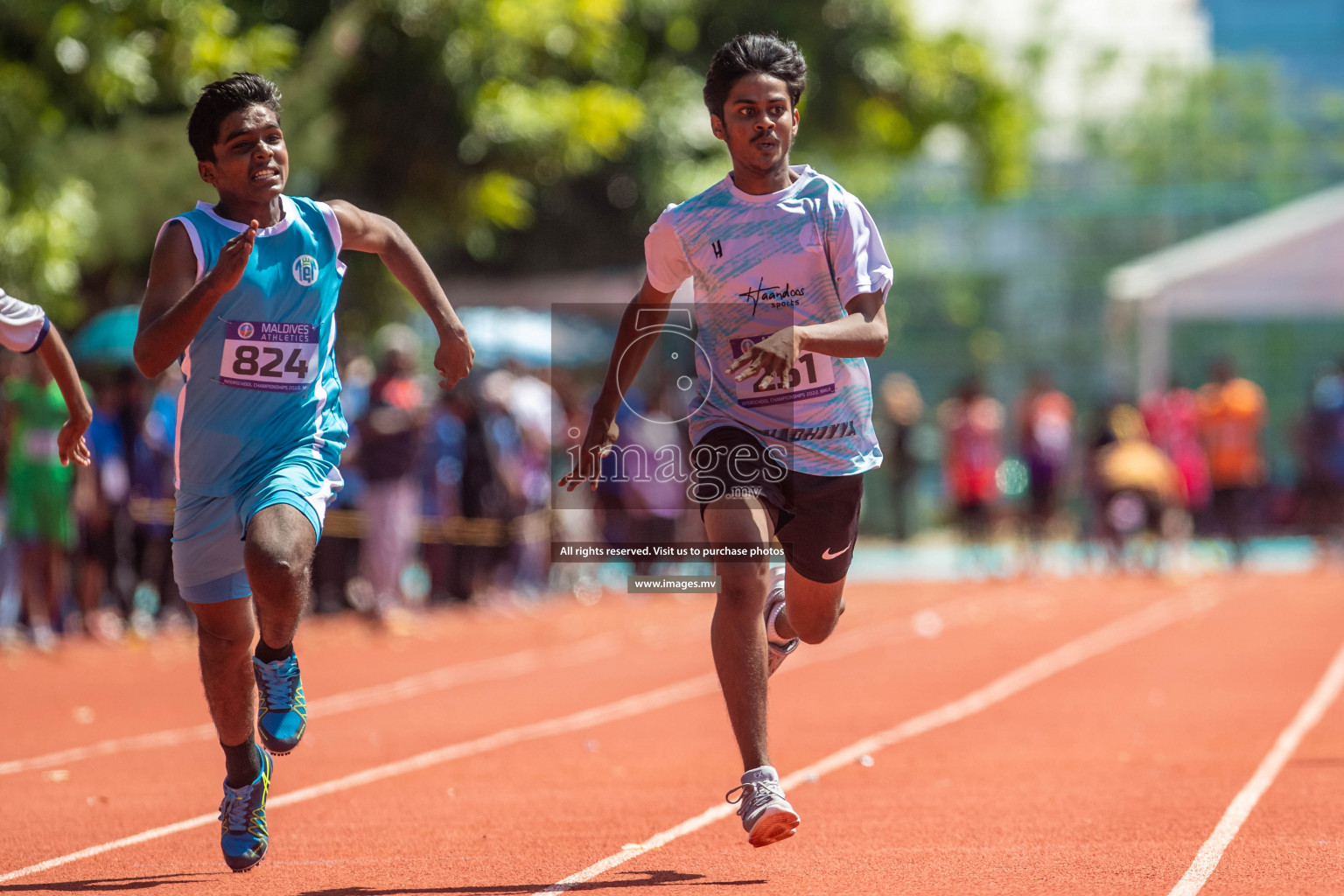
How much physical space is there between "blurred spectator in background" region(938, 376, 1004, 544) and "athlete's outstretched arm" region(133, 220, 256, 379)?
1648 cm

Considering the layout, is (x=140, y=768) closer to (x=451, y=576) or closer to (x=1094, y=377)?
(x=451, y=576)

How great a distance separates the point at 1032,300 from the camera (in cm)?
3631

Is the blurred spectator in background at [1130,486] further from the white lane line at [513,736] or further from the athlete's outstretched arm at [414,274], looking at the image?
the athlete's outstretched arm at [414,274]

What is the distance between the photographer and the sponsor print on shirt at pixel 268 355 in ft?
17.3

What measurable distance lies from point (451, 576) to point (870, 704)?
7899 mm

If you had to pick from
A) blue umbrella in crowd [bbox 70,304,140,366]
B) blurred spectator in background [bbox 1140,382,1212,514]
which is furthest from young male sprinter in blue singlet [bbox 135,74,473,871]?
blurred spectator in background [bbox 1140,382,1212,514]

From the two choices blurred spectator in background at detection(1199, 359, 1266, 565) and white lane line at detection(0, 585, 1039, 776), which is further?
blurred spectator in background at detection(1199, 359, 1266, 565)

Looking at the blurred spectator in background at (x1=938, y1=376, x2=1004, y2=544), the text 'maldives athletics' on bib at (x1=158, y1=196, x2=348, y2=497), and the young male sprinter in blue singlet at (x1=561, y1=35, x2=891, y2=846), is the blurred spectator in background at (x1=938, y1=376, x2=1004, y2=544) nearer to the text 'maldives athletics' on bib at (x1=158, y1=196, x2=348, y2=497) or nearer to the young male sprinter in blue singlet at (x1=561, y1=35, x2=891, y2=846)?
the young male sprinter in blue singlet at (x1=561, y1=35, x2=891, y2=846)

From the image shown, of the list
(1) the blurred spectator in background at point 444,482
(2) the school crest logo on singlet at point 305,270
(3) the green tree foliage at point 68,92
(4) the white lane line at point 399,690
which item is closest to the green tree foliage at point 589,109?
(3) the green tree foliage at point 68,92

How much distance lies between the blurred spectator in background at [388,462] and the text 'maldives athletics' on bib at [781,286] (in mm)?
9412

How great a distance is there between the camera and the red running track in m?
5.46

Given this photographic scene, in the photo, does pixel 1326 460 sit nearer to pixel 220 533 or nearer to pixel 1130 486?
pixel 1130 486

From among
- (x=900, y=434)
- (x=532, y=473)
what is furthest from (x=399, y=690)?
(x=900, y=434)

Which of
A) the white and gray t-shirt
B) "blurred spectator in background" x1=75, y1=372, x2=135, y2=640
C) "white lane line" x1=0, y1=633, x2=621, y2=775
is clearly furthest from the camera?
"blurred spectator in background" x1=75, y1=372, x2=135, y2=640
